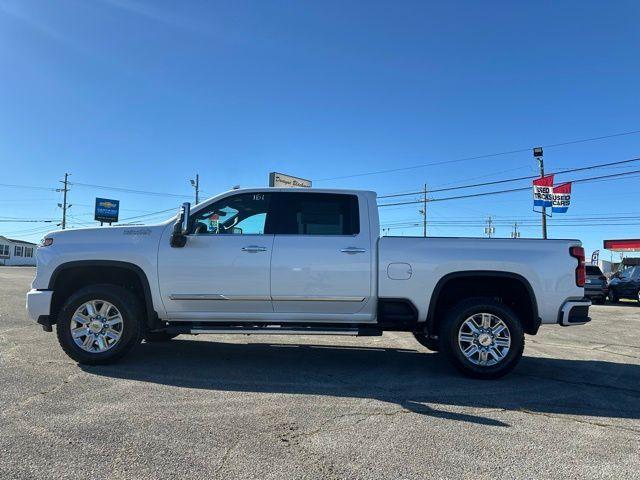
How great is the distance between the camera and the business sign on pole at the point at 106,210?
214ft

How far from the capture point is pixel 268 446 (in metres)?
3.52

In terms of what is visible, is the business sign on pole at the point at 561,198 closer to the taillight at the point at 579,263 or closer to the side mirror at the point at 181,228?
the taillight at the point at 579,263

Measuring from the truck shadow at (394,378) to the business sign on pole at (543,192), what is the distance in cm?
2358

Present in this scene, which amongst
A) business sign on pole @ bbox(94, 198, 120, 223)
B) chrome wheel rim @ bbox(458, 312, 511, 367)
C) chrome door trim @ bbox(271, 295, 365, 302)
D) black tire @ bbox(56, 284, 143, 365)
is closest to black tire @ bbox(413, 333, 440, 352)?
chrome wheel rim @ bbox(458, 312, 511, 367)

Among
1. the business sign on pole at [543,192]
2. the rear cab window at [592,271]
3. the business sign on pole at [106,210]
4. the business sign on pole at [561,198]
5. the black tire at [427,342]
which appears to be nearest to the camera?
the black tire at [427,342]

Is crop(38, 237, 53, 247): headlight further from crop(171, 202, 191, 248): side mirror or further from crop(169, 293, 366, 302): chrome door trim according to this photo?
crop(169, 293, 366, 302): chrome door trim

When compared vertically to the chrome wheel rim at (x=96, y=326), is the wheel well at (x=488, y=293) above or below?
above

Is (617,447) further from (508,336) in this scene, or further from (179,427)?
(179,427)

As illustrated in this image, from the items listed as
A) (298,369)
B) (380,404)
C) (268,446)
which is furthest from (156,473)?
(298,369)

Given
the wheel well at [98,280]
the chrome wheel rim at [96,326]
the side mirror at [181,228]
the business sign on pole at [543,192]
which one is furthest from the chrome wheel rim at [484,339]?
the business sign on pole at [543,192]

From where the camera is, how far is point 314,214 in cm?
605

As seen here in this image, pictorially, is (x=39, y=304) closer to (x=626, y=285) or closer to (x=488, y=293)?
(x=488, y=293)

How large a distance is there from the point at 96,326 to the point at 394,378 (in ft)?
11.0

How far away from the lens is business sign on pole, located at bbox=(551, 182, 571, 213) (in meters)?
28.1
